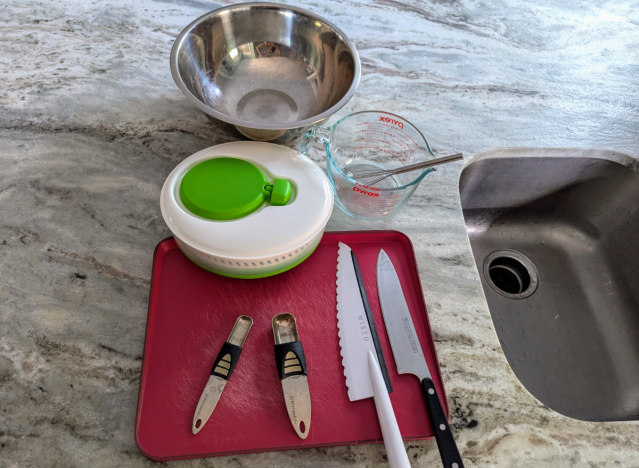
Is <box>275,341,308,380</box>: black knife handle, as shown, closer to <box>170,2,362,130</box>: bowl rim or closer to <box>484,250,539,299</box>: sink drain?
<box>170,2,362,130</box>: bowl rim

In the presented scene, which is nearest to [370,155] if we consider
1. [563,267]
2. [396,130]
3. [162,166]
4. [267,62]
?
[396,130]

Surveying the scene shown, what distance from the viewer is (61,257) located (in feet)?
1.90

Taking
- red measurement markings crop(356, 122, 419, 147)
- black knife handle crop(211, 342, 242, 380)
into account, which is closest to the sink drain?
red measurement markings crop(356, 122, 419, 147)

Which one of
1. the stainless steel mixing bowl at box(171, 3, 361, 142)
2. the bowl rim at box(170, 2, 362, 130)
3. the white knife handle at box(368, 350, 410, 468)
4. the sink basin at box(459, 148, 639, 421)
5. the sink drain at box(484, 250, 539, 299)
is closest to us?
the white knife handle at box(368, 350, 410, 468)

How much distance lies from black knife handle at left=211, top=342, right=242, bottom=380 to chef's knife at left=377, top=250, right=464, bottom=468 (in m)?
0.21

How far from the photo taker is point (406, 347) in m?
0.53

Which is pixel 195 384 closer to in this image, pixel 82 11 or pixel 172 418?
pixel 172 418

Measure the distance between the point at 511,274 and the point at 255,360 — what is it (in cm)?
65

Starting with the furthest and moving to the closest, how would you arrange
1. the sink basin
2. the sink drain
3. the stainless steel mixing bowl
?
1. the sink drain
2. the sink basin
3. the stainless steel mixing bowl

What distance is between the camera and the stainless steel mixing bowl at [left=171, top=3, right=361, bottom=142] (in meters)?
0.65

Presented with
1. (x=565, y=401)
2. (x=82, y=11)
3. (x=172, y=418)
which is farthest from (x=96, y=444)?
(x=82, y=11)

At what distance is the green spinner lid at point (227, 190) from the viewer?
1.67 feet

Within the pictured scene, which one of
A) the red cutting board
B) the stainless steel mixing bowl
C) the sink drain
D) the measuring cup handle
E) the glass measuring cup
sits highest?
the stainless steel mixing bowl

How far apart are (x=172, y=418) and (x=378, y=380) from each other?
0.25 meters
